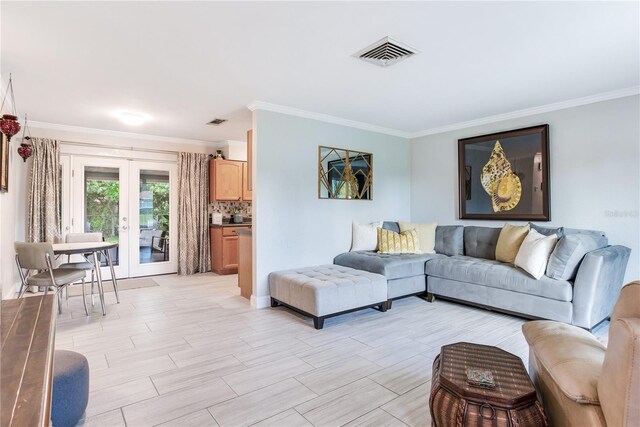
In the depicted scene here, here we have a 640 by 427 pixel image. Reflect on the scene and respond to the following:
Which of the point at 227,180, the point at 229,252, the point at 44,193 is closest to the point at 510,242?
the point at 229,252

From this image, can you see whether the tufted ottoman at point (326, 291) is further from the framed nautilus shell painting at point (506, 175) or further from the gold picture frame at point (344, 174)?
the framed nautilus shell painting at point (506, 175)

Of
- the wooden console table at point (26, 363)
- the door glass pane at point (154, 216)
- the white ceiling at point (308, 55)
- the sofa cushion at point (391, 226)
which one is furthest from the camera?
the door glass pane at point (154, 216)

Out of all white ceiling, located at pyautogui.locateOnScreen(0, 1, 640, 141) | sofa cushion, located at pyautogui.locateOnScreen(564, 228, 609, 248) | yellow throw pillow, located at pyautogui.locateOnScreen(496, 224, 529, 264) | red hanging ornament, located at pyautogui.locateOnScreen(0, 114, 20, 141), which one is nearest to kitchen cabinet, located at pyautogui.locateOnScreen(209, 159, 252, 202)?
white ceiling, located at pyautogui.locateOnScreen(0, 1, 640, 141)

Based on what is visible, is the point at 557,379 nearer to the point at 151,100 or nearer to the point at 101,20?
the point at 101,20

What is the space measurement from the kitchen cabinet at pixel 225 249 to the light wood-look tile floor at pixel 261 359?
1.82 meters

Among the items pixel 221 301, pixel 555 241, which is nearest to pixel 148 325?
pixel 221 301

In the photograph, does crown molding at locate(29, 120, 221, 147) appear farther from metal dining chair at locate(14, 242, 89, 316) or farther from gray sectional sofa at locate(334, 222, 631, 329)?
gray sectional sofa at locate(334, 222, 631, 329)

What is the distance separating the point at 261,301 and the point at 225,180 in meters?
3.04

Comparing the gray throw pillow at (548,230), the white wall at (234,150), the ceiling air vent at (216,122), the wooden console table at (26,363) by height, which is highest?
the ceiling air vent at (216,122)

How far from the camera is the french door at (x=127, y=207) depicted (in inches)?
211

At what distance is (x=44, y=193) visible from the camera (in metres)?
4.95

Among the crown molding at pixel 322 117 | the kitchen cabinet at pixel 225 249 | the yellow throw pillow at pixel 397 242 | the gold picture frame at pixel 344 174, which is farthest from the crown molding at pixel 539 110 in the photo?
the kitchen cabinet at pixel 225 249

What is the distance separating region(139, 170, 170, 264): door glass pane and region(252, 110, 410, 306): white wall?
2911 millimetres

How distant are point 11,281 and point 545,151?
694cm
